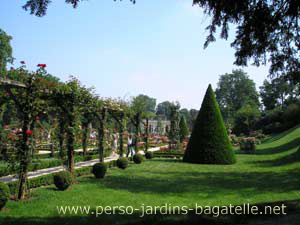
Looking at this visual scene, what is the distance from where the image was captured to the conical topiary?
16047 millimetres

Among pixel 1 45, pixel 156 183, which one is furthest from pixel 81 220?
pixel 1 45

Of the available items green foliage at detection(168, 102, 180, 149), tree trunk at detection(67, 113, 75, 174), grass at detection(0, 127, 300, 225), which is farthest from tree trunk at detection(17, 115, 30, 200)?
green foliage at detection(168, 102, 180, 149)

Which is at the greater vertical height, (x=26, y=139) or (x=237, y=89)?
(x=237, y=89)

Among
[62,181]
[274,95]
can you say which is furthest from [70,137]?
[274,95]

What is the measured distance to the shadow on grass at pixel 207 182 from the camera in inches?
365

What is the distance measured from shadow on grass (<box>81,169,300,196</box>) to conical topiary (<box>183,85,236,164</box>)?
9.90 ft

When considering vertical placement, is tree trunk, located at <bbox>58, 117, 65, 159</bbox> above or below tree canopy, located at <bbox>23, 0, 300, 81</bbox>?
below

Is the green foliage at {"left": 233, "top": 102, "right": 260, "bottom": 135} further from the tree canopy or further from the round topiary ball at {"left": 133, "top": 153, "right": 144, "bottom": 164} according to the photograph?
the tree canopy

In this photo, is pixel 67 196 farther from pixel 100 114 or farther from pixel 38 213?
pixel 100 114

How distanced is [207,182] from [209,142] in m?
5.47

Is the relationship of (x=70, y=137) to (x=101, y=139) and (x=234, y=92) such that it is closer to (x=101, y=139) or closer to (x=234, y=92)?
(x=101, y=139)

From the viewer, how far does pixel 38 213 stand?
6.55 metres

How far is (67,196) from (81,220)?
7.24 feet

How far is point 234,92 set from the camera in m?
79.2
